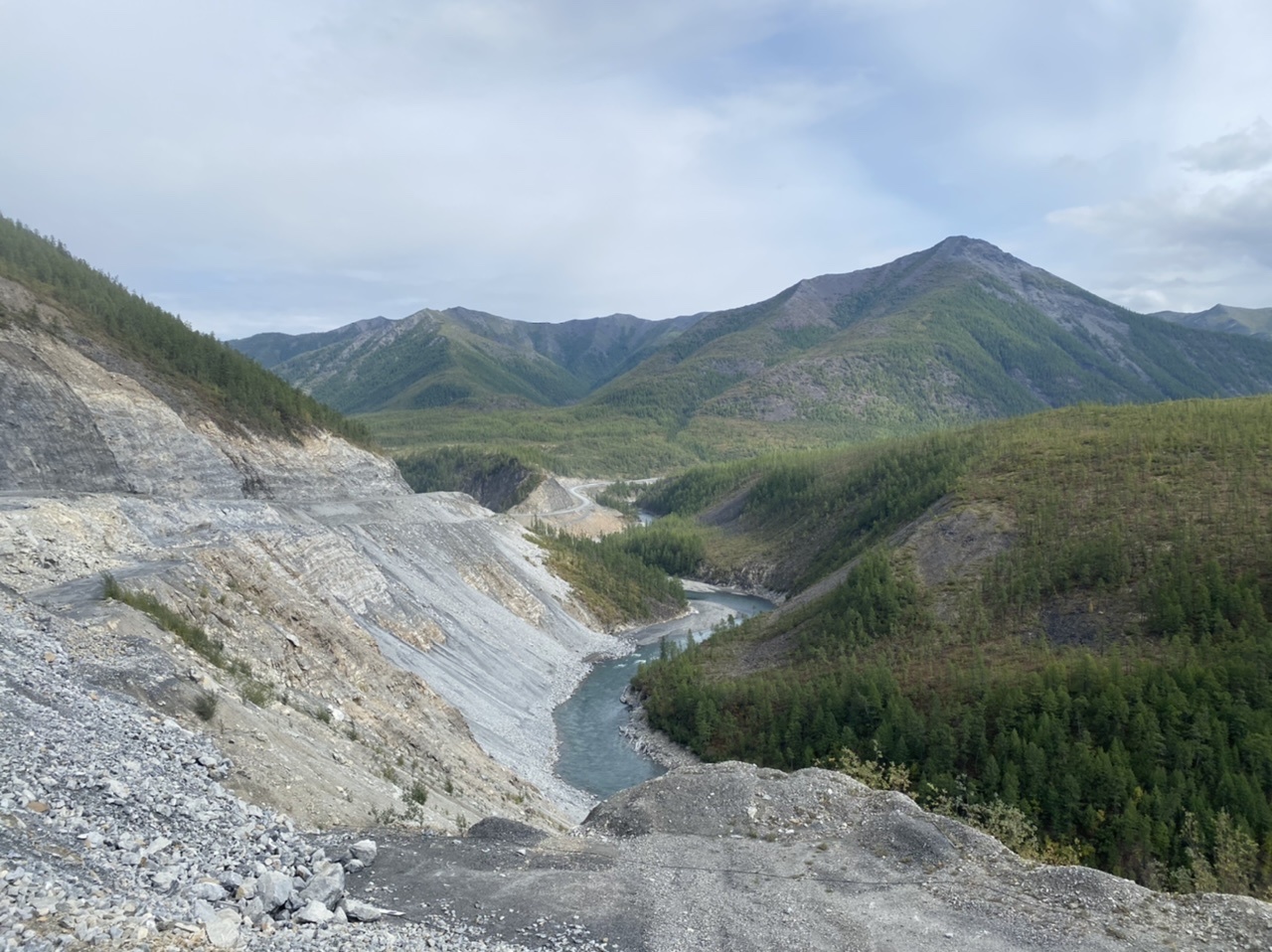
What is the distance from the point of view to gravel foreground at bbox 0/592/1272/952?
42.8 ft

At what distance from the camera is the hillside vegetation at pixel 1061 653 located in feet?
120

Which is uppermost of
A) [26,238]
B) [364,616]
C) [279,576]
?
[26,238]

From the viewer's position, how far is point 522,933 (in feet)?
50.6

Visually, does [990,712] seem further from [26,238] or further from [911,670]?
[26,238]

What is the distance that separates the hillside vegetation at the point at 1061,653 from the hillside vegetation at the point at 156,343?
41.0 meters

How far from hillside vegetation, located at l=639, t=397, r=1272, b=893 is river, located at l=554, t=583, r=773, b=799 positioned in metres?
3.66

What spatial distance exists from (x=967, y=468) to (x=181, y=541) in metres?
72.4

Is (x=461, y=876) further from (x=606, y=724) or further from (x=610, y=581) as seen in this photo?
(x=610, y=581)

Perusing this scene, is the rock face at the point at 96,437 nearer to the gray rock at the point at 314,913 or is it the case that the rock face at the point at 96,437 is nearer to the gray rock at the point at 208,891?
the gray rock at the point at 208,891

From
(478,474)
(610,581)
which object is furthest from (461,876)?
(478,474)

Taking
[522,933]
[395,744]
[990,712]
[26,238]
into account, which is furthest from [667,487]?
[522,933]

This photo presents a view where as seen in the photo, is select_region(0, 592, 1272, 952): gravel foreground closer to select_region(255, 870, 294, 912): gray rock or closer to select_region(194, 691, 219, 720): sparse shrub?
select_region(255, 870, 294, 912): gray rock

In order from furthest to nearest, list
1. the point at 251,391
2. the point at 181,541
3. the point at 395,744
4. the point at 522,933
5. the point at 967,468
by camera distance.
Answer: the point at 967,468 < the point at 251,391 < the point at 181,541 < the point at 395,744 < the point at 522,933

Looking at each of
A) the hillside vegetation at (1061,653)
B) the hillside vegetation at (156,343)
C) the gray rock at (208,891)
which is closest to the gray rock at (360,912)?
the gray rock at (208,891)
